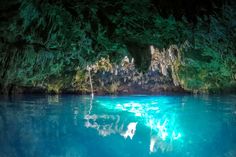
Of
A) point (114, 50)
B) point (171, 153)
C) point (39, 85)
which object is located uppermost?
point (114, 50)

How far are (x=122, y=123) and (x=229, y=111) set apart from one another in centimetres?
340

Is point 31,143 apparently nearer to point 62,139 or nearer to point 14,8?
point 62,139

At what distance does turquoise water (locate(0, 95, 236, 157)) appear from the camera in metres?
4.46

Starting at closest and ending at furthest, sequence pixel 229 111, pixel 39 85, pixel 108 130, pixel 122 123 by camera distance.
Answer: pixel 108 130 < pixel 122 123 < pixel 229 111 < pixel 39 85

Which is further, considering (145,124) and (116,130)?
(145,124)

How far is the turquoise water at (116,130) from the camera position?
4.46 metres

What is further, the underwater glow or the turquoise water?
the underwater glow

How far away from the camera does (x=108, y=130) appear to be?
5.86 metres

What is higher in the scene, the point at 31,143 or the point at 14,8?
the point at 14,8

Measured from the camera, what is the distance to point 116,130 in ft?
19.2

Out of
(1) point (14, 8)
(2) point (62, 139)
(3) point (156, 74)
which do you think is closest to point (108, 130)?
(2) point (62, 139)

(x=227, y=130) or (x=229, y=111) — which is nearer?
(x=227, y=130)

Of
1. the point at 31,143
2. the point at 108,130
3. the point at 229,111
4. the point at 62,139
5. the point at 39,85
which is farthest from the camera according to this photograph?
the point at 39,85

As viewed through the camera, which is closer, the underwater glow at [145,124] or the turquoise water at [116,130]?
the turquoise water at [116,130]
